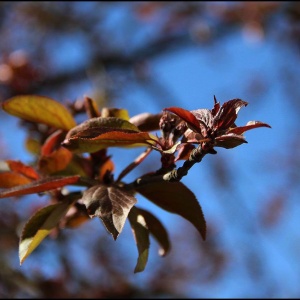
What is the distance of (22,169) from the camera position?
3.37ft

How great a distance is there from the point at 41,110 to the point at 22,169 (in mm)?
129

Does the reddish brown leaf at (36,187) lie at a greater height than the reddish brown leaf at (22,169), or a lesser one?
lesser

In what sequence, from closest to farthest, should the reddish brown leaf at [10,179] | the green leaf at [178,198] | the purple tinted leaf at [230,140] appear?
the purple tinted leaf at [230,140]
the green leaf at [178,198]
the reddish brown leaf at [10,179]

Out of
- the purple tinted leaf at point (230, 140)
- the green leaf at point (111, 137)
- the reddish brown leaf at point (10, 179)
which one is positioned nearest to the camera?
the purple tinted leaf at point (230, 140)

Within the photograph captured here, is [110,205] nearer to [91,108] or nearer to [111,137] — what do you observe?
[111,137]

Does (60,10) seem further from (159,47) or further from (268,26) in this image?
(268,26)

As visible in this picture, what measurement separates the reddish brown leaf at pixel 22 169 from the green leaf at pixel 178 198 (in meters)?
0.24

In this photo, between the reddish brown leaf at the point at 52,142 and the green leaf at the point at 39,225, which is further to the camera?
the reddish brown leaf at the point at 52,142

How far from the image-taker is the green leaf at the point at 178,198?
89 cm

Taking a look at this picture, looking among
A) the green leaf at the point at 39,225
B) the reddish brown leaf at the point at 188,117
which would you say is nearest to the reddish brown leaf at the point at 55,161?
the green leaf at the point at 39,225

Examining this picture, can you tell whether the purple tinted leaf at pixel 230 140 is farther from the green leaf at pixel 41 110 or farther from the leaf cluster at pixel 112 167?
the green leaf at pixel 41 110

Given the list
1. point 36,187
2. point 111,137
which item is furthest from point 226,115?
point 36,187

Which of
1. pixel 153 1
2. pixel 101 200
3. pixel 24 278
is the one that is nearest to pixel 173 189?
pixel 101 200

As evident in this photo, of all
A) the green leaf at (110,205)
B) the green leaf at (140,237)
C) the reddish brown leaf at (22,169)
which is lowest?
the green leaf at (140,237)
